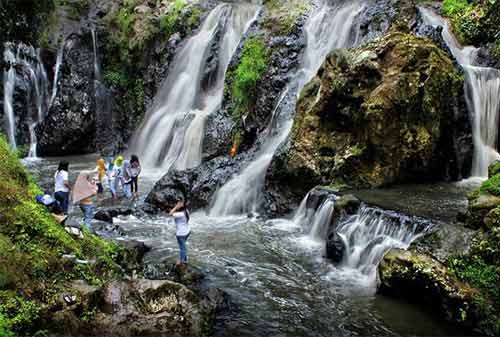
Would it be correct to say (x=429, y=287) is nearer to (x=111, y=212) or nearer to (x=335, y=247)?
(x=335, y=247)

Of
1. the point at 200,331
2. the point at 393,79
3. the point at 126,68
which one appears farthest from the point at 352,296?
the point at 126,68

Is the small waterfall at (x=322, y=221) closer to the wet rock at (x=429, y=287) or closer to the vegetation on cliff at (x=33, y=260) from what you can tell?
the wet rock at (x=429, y=287)

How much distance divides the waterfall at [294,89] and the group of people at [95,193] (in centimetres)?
323

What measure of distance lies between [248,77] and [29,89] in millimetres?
13309

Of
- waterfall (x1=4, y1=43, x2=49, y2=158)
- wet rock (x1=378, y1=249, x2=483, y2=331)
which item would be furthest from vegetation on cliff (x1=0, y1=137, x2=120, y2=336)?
waterfall (x1=4, y1=43, x2=49, y2=158)

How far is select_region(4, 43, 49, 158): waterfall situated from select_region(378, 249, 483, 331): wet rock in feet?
70.5

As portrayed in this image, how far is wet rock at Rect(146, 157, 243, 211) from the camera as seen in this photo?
14.7 m

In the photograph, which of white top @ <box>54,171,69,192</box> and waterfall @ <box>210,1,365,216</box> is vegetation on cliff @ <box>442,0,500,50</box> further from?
white top @ <box>54,171,69,192</box>

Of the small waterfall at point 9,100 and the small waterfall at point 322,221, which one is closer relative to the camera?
the small waterfall at point 322,221

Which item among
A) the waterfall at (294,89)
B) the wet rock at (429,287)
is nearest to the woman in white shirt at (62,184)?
the waterfall at (294,89)

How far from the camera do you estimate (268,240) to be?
11742 millimetres

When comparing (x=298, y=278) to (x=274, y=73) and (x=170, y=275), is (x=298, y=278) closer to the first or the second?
(x=170, y=275)

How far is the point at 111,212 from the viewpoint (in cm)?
1362

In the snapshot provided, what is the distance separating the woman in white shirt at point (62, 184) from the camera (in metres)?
10.4
